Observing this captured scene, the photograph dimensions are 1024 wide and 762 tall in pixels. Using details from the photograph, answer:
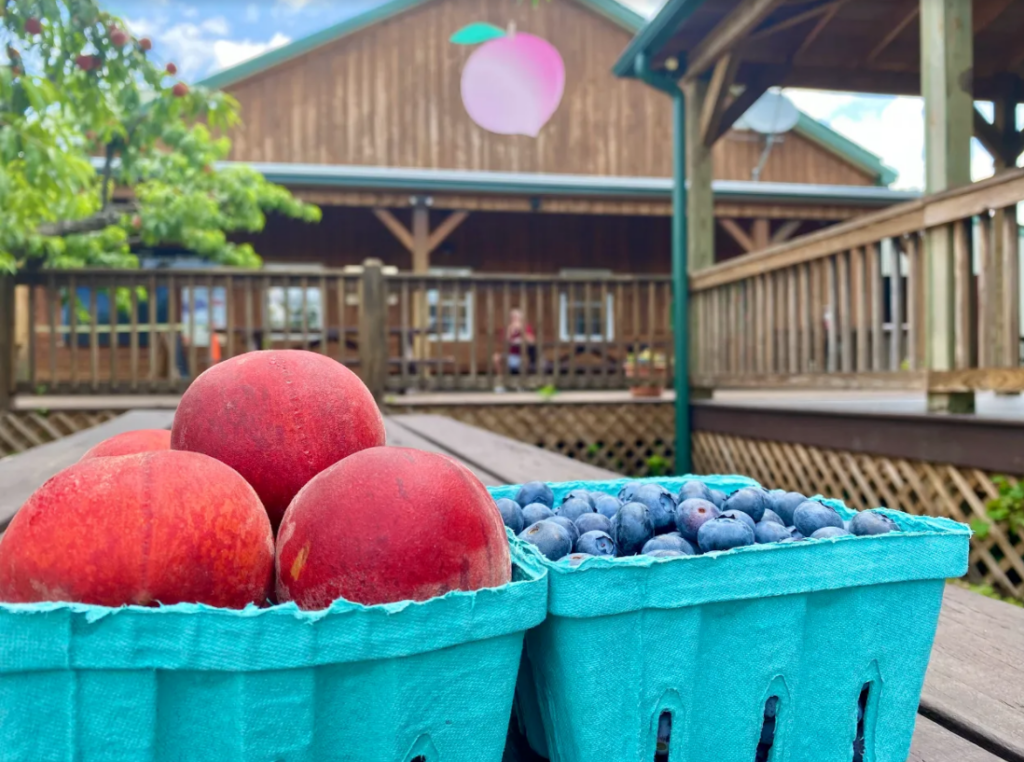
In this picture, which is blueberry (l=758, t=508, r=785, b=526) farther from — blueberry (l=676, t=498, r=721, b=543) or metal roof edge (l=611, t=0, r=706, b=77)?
metal roof edge (l=611, t=0, r=706, b=77)

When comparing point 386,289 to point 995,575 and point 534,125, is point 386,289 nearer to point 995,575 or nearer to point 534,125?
point 995,575

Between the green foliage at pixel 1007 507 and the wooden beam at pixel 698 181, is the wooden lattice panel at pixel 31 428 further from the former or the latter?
the green foliage at pixel 1007 507

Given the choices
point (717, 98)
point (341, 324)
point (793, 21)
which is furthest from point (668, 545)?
point (341, 324)

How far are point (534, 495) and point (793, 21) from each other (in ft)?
20.1

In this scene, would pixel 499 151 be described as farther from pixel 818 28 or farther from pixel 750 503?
pixel 750 503

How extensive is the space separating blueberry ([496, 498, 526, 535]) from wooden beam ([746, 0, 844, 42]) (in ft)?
19.7

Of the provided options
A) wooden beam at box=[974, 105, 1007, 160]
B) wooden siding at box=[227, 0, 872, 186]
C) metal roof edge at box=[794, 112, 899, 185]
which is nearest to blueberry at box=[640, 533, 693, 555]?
wooden beam at box=[974, 105, 1007, 160]

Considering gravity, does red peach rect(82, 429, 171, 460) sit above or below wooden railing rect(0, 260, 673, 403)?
Result: below

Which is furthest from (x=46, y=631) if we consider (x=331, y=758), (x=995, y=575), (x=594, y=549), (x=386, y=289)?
(x=386, y=289)

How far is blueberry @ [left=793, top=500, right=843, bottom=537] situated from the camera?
1144 millimetres

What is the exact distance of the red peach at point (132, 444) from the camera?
1238 millimetres

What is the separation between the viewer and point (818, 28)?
22.5 feet

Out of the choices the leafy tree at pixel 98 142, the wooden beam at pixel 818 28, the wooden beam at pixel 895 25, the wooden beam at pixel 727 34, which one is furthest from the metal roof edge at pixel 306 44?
the wooden beam at pixel 895 25

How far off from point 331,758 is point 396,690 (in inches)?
3.8
